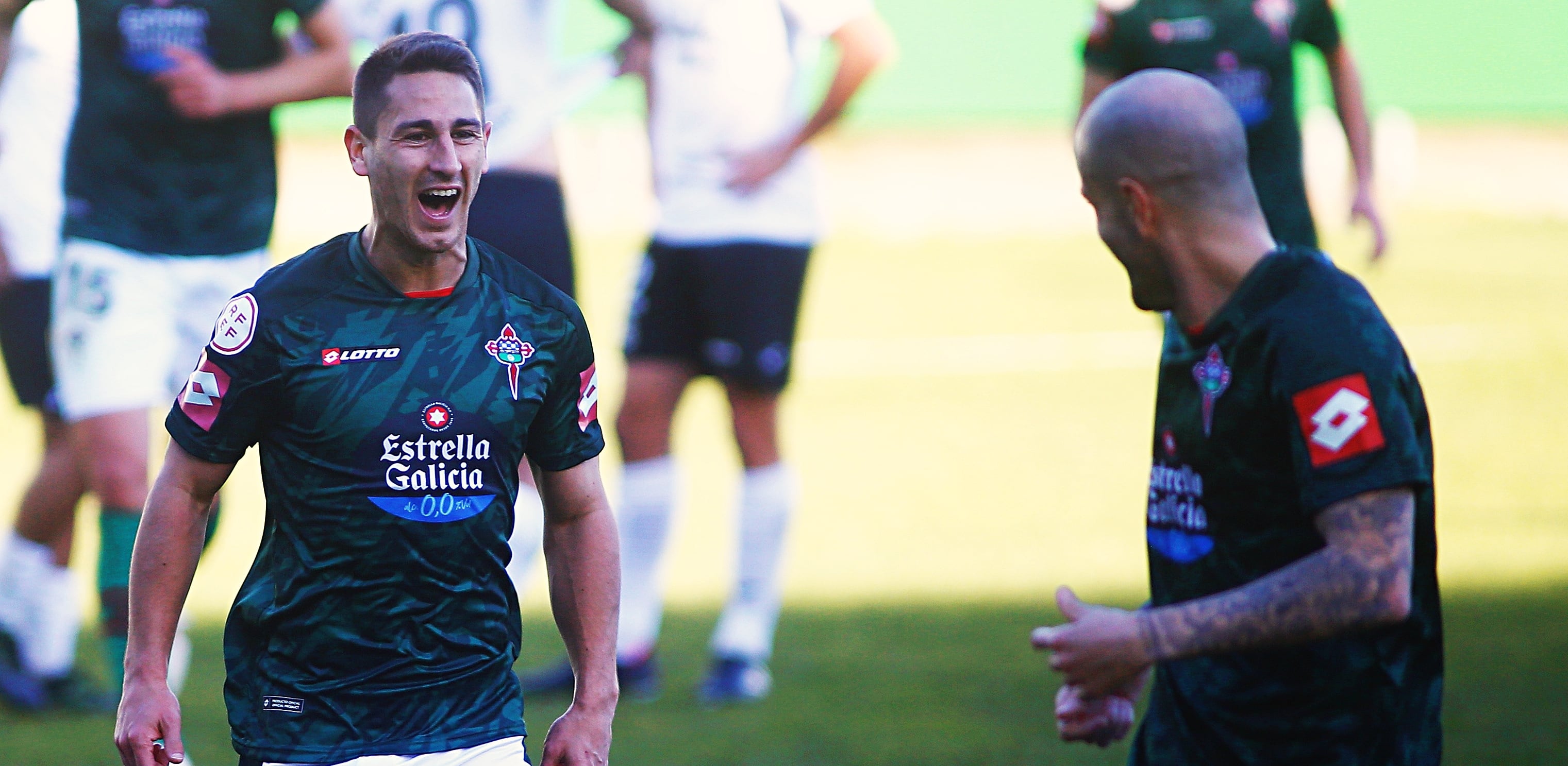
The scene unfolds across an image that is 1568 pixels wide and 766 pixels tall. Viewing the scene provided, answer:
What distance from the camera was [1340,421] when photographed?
2.72 meters

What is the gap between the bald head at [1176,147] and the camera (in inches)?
116

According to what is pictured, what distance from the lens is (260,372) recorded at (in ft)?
9.56

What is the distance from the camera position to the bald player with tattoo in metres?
2.69

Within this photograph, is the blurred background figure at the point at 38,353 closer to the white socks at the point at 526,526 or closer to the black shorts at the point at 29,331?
the black shorts at the point at 29,331

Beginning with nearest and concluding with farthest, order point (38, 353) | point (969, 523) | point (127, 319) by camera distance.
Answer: point (127, 319) → point (38, 353) → point (969, 523)

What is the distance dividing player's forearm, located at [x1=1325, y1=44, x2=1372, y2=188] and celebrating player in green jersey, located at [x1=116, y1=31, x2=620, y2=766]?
393cm

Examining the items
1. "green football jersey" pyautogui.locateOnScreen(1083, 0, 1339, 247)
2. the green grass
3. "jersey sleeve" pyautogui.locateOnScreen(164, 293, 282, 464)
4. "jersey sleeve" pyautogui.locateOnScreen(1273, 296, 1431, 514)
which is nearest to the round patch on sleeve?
"jersey sleeve" pyautogui.locateOnScreen(164, 293, 282, 464)

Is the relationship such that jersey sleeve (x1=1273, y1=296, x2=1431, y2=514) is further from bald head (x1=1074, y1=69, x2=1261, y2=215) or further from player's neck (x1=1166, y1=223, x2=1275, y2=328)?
bald head (x1=1074, y1=69, x2=1261, y2=215)

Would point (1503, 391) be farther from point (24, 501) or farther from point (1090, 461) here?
point (24, 501)

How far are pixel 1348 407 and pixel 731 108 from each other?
12.0ft

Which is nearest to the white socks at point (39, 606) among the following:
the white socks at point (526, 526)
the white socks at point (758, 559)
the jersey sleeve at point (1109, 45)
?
the white socks at point (526, 526)

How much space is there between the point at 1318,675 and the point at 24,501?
4203 millimetres

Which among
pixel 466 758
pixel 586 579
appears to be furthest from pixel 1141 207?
pixel 466 758

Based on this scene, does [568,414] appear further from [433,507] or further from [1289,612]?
[1289,612]
